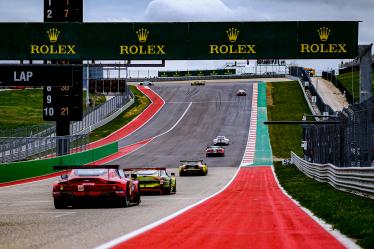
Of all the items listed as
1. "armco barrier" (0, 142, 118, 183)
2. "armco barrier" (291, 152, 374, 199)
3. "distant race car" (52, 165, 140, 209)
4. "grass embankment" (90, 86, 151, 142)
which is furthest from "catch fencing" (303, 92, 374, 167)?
"grass embankment" (90, 86, 151, 142)

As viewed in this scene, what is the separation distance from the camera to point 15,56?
38.9 metres

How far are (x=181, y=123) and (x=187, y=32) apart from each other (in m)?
47.7

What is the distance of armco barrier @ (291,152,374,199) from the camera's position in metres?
19.5

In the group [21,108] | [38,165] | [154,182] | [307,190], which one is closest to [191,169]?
[38,165]

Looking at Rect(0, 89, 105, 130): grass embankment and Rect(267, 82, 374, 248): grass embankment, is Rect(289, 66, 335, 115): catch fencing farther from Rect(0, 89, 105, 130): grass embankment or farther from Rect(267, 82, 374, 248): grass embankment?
Rect(0, 89, 105, 130): grass embankment

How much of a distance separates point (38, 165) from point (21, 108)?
5436cm

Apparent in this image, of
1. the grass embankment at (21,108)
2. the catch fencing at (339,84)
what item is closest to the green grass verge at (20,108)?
the grass embankment at (21,108)

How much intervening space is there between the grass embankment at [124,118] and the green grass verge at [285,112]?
16696 millimetres

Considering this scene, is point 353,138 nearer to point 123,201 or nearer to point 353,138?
point 353,138

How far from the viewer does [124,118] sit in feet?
295

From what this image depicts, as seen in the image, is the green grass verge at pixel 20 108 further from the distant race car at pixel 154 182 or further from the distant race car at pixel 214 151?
the distant race car at pixel 154 182

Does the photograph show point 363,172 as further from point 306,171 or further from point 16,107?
point 16,107

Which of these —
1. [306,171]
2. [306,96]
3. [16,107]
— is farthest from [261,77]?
[306,171]

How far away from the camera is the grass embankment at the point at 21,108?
3179 inches
